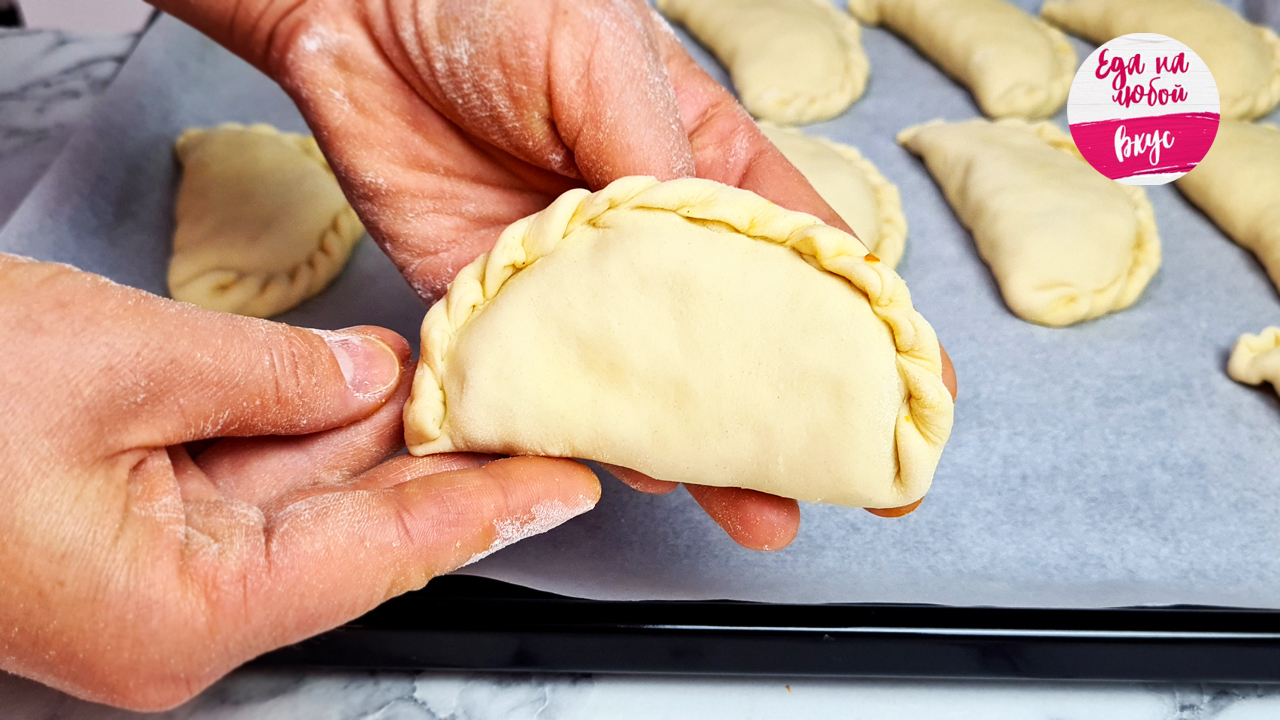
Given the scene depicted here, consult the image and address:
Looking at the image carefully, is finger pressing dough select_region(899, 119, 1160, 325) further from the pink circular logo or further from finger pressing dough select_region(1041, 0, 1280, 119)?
finger pressing dough select_region(1041, 0, 1280, 119)

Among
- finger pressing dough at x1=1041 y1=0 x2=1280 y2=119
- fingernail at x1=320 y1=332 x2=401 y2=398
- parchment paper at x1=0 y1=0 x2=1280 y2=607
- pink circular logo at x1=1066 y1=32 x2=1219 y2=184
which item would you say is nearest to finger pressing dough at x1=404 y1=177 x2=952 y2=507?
fingernail at x1=320 y1=332 x2=401 y2=398

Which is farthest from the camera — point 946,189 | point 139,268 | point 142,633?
point 946,189

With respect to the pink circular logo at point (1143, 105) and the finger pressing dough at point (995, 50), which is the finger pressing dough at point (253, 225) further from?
the finger pressing dough at point (995, 50)

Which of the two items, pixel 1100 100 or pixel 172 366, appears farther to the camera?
pixel 1100 100

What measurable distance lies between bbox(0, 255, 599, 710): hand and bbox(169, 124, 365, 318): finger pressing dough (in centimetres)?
94

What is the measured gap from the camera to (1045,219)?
211 cm

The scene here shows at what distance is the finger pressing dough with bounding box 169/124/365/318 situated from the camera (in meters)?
2.08

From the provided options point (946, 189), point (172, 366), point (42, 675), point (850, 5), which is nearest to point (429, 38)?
point (172, 366)

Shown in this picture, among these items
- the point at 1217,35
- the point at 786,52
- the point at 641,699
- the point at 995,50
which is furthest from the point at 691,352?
the point at 1217,35

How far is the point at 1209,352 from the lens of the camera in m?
1.94

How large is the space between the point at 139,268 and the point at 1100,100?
2112 mm

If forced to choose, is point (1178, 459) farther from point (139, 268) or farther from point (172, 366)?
point (139, 268)

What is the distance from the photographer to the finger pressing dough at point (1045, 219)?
2.00m

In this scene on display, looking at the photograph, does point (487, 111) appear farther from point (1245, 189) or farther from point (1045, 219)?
point (1245, 189)
